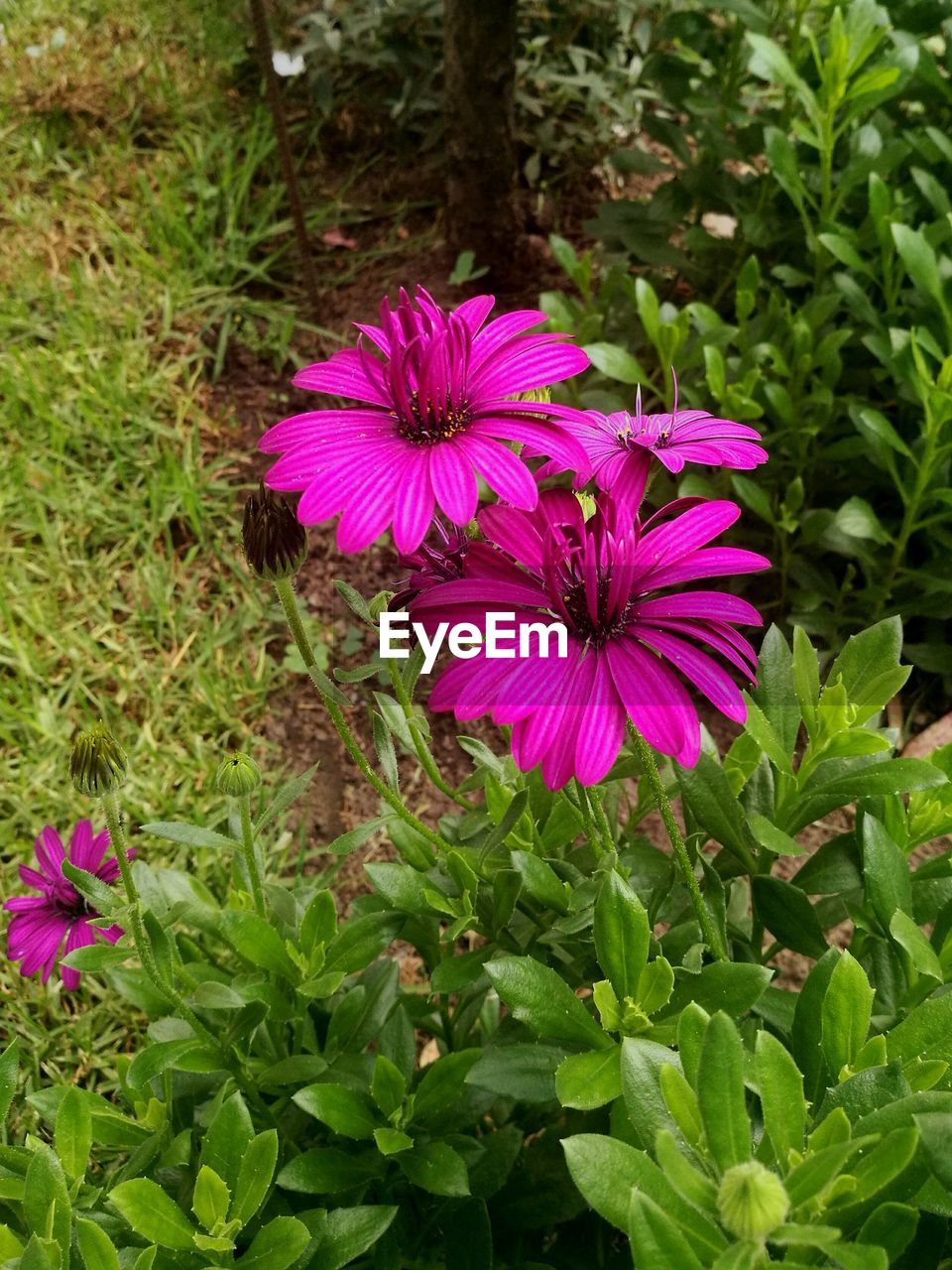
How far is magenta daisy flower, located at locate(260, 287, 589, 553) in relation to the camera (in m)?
0.72

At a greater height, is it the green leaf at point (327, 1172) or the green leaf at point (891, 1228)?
the green leaf at point (891, 1228)

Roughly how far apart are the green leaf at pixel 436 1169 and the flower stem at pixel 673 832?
29 centimetres

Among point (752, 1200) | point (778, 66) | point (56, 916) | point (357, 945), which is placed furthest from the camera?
point (778, 66)

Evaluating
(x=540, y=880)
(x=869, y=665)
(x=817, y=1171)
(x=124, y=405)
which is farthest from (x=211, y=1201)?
(x=124, y=405)

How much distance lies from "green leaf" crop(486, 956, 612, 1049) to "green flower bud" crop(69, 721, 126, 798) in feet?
1.16

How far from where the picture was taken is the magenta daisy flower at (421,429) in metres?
0.72

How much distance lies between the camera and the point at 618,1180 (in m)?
0.77

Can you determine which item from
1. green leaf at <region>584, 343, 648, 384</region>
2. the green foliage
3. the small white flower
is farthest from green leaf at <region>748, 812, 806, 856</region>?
the small white flower

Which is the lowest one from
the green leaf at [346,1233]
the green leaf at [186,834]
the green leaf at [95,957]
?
the green leaf at [346,1233]

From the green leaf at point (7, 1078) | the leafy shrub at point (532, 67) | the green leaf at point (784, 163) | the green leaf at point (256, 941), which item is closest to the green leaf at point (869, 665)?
the green leaf at point (256, 941)

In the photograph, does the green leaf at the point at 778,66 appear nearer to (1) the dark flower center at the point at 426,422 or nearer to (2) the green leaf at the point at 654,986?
(1) the dark flower center at the point at 426,422

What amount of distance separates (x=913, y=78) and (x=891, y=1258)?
83.6 inches

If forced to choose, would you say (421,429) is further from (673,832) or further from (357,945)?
(357,945)

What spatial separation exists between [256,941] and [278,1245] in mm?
264
